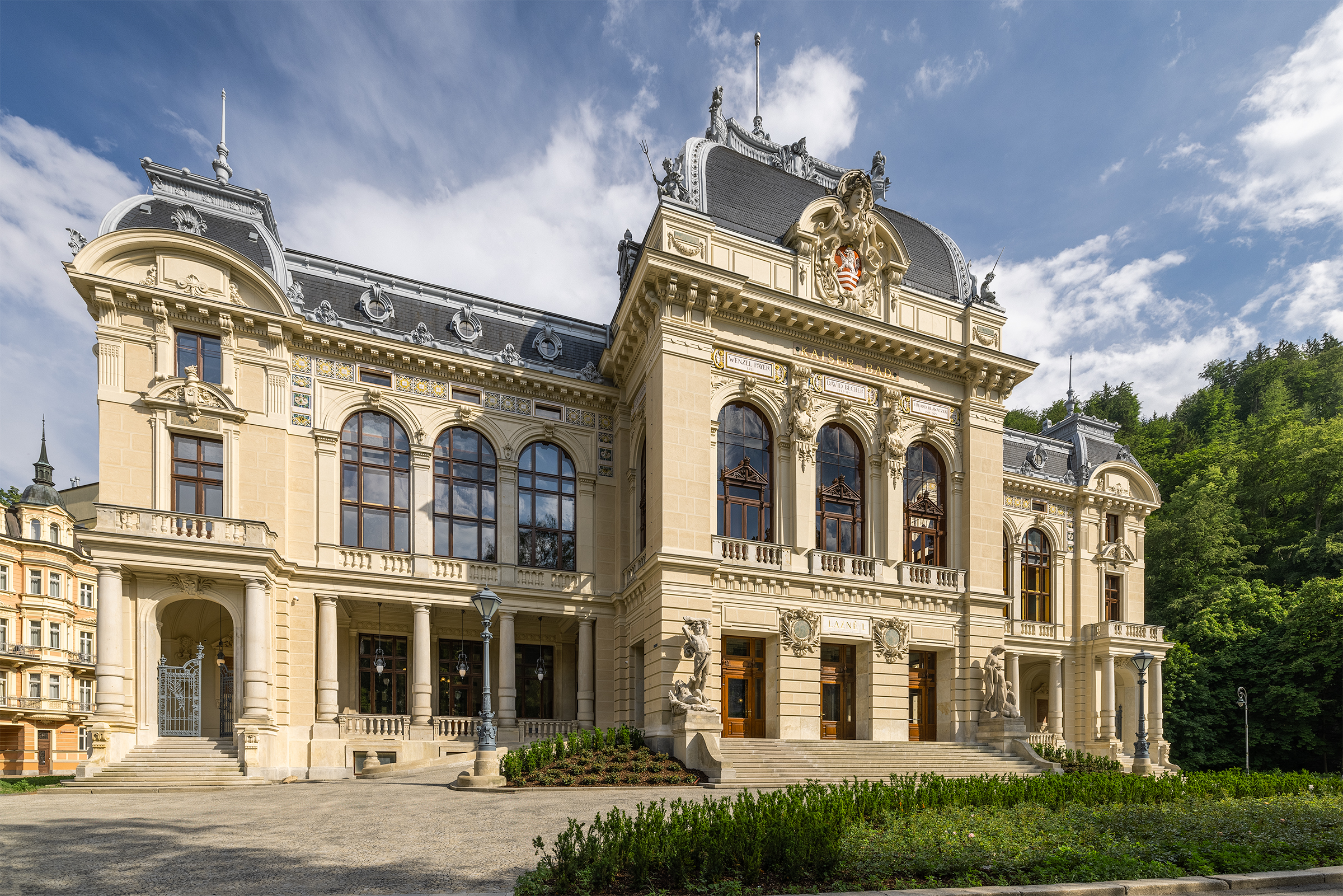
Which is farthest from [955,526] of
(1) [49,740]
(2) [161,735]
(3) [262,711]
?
(1) [49,740]

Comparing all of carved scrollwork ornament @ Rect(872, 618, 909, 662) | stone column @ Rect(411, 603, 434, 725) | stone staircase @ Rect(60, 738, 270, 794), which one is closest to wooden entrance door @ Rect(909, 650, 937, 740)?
carved scrollwork ornament @ Rect(872, 618, 909, 662)

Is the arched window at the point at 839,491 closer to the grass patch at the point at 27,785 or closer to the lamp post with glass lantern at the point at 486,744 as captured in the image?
the lamp post with glass lantern at the point at 486,744

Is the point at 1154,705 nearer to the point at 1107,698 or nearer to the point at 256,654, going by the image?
the point at 1107,698

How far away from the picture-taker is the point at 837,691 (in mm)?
27438

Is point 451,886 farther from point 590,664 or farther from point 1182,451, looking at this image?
point 1182,451

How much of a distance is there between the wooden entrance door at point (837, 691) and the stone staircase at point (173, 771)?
1740cm

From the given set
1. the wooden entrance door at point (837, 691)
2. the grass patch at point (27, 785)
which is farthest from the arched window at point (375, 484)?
the wooden entrance door at point (837, 691)

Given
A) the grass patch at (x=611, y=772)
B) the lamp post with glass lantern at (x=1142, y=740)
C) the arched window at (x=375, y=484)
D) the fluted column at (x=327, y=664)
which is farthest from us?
the arched window at (x=375, y=484)

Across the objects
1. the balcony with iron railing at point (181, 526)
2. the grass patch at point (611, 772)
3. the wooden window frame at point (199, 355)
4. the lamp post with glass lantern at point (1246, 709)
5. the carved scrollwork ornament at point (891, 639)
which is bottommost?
the lamp post with glass lantern at point (1246, 709)

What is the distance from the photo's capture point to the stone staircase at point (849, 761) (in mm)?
21047

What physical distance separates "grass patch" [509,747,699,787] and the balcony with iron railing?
11.5 m

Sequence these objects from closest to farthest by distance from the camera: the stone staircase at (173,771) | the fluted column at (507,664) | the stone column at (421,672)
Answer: the stone staircase at (173,771) → the stone column at (421,672) → the fluted column at (507,664)

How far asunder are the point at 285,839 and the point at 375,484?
59.9 ft

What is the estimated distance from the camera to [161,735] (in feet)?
76.6
